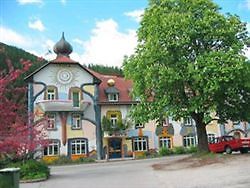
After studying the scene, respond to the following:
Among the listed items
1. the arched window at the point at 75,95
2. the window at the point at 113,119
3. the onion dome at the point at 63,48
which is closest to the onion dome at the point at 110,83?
the window at the point at 113,119

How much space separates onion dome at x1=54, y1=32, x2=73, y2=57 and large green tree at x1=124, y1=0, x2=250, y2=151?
22.1 metres

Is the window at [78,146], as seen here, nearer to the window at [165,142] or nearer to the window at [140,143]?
the window at [140,143]

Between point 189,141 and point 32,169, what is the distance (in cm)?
3001

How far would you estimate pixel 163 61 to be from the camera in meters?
28.3

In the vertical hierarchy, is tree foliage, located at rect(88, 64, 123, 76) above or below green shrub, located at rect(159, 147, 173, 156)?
above

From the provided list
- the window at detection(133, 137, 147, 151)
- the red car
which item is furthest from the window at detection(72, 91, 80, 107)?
the red car

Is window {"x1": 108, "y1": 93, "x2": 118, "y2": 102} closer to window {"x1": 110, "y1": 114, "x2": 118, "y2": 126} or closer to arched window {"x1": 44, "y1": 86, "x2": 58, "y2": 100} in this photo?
window {"x1": 110, "y1": 114, "x2": 118, "y2": 126}

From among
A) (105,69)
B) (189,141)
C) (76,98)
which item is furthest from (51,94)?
(105,69)

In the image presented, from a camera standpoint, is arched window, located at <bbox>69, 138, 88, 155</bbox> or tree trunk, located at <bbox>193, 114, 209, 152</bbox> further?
arched window, located at <bbox>69, 138, 88, 155</bbox>

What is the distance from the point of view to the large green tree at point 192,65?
87.1ft

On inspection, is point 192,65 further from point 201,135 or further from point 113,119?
point 113,119

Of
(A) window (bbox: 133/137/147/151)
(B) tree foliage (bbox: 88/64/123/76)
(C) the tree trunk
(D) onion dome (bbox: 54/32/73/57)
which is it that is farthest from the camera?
(B) tree foliage (bbox: 88/64/123/76)

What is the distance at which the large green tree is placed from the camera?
26547 mm

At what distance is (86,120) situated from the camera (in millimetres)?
45969
